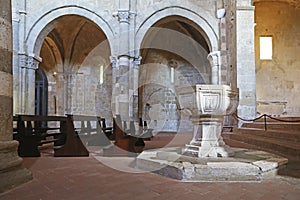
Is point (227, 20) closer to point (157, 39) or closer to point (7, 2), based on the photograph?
point (157, 39)

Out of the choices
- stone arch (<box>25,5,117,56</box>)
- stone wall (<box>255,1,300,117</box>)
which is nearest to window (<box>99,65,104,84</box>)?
stone arch (<box>25,5,117,56</box>)

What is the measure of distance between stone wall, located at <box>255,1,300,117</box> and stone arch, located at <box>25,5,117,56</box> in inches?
268

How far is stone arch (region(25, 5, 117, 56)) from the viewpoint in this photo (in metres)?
13.0

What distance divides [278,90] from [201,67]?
6069 millimetres

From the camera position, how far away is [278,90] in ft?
45.5

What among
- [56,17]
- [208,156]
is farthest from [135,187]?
[56,17]

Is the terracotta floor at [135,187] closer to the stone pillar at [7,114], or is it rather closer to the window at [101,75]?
the stone pillar at [7,114]

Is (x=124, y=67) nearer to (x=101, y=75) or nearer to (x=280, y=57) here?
(x=101, y=75)

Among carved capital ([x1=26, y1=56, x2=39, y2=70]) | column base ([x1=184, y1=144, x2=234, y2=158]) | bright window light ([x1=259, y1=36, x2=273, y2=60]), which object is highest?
bright window light ([x1=259, y1=36, x2=273, y2=60])

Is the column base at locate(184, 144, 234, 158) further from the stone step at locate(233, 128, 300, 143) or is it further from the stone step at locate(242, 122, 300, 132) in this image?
the stone step at locate(242, 122, 300, 132)

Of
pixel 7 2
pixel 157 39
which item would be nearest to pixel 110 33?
pixel 157 39

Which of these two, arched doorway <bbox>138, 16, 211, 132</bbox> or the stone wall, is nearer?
the stone wall

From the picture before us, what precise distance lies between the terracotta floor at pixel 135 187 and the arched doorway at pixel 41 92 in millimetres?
14451

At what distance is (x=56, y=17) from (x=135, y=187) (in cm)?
1157
